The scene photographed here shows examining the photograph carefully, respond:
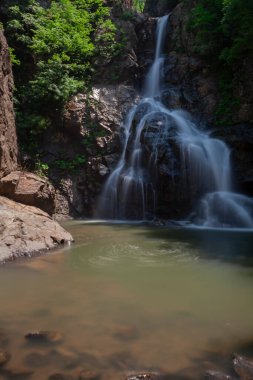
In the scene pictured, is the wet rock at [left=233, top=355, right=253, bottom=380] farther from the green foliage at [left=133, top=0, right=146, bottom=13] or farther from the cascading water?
the green foliage at [left=133, top=0, right=146, bottom=13]

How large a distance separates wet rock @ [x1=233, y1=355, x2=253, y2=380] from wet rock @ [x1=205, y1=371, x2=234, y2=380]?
0.30ft

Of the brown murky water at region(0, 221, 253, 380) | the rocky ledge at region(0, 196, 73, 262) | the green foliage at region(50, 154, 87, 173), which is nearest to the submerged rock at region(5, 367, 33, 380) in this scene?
the brown murky water at region(0, 221, 253, 380)

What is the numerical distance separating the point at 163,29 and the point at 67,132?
9259 millimetres

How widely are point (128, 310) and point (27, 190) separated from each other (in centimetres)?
729

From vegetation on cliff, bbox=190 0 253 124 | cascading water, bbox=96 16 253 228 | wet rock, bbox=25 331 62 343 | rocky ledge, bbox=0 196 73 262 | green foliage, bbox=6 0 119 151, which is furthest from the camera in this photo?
green foliage, bbox=6 0 119 151

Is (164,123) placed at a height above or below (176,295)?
above

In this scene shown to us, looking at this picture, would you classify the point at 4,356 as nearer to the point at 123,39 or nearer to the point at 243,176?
the point at 243,176

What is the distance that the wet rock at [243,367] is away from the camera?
8.16 ft

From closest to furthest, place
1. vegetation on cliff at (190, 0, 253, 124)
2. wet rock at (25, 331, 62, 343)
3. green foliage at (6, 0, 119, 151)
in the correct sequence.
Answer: wet rock at (25, 331, 62, 343) → vegetation on cliff at (190, 0, 253, 124) → green foliage at (6, 0, 119, 151)

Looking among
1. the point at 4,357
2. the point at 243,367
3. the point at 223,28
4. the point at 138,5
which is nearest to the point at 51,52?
the point at 223,28

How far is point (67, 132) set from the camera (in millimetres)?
15117

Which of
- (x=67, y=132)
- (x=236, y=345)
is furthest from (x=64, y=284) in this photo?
(x=67, y=132)

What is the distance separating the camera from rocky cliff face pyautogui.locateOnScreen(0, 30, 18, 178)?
34.3 ft

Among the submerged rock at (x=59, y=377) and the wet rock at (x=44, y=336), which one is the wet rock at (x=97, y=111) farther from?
the submerged rock at (x=59, y=377)
